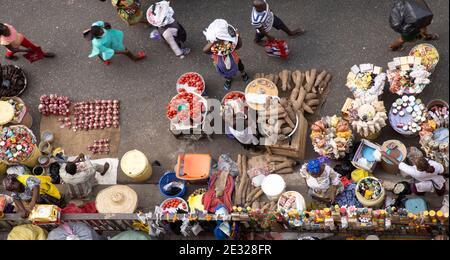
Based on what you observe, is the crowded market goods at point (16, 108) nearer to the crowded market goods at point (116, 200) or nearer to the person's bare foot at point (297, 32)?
the crowded market goods at point (116, 200)

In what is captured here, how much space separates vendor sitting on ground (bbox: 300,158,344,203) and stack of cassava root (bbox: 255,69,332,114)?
1.06m

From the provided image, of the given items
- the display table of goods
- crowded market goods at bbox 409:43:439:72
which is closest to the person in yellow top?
crowded market goods at bbox 409:43:439:72

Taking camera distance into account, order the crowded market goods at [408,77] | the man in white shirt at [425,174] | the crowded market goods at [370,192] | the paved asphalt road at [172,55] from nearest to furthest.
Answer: the man in white shirt at [425,174]
the crowded market goods at [370,192]
the crowded market goods at [408,77]
the paved asphalt road at [172,55]

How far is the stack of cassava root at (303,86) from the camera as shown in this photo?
414 inches

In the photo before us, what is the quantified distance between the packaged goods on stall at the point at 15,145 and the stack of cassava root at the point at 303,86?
160 inches

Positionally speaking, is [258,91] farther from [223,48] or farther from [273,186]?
[273,186]

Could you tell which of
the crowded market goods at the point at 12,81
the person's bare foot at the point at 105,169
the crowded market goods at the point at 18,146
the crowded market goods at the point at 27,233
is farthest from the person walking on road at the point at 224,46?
the crowded market goods at the point at 27,233

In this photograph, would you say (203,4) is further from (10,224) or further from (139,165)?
(10,224)

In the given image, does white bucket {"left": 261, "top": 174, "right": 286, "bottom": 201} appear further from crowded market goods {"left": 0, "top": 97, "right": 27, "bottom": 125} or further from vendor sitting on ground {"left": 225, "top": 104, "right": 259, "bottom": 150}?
crowded market goods {"left": 0, "top": 97, "right": 27, "bottom": 125}

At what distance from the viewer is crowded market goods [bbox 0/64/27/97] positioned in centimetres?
1188

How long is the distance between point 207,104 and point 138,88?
5.25 feet

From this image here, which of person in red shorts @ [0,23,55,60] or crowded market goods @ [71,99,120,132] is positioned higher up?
person in red shorts @ [0,23,55,60]

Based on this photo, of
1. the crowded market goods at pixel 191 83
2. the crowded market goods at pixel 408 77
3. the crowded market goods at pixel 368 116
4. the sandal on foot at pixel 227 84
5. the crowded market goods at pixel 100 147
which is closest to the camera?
the crowded market goods at pixel 368 116

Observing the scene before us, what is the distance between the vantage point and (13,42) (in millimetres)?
11492
